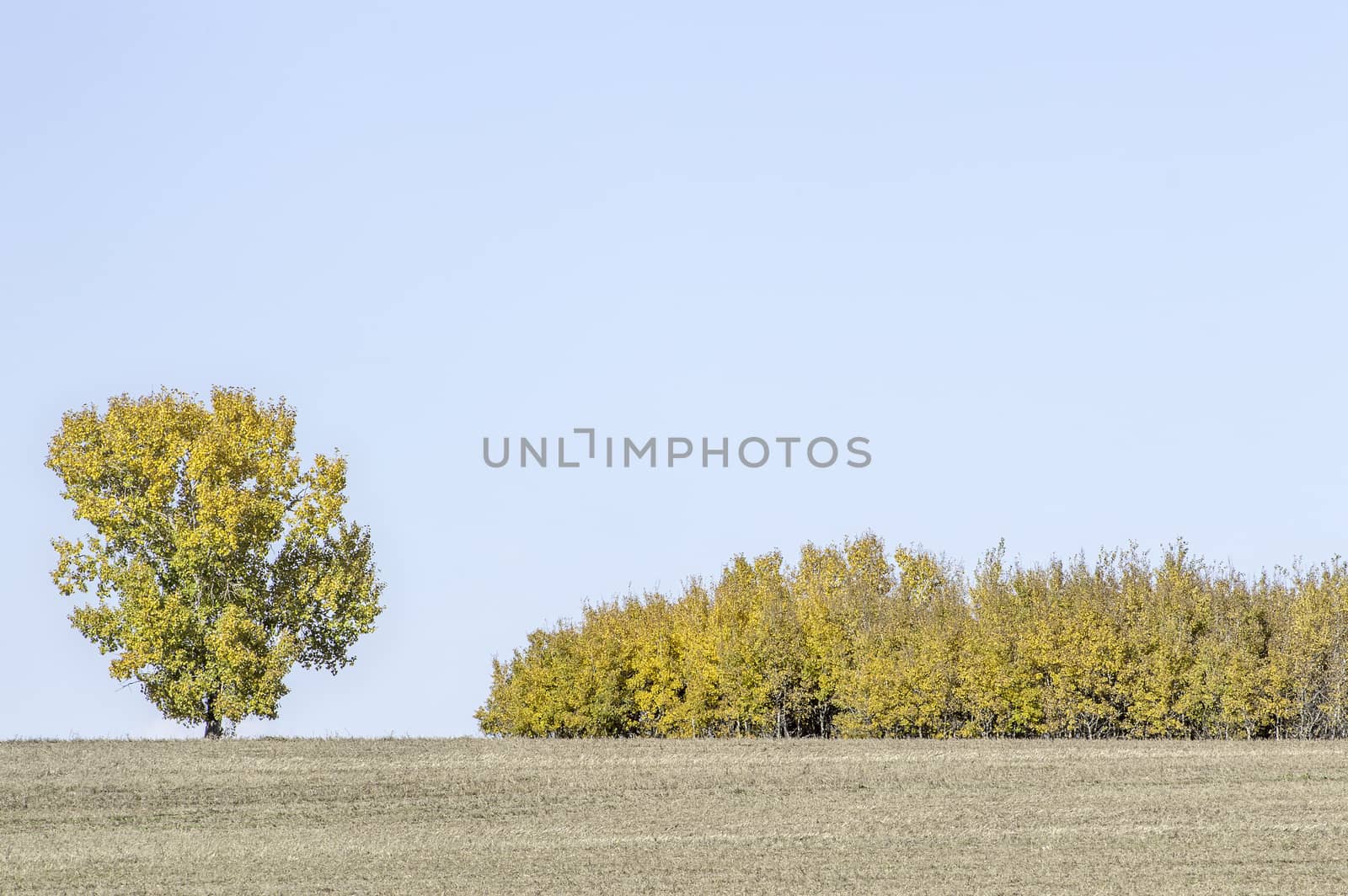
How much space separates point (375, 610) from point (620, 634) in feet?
51.8

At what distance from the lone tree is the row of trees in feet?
49.1

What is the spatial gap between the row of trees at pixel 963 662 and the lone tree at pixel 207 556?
49.1ft

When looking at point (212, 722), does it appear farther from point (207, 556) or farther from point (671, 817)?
point (671, 817)

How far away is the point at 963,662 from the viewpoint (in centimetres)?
6191

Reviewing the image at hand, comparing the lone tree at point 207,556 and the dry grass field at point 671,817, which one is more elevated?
the lone tree at point 207,556

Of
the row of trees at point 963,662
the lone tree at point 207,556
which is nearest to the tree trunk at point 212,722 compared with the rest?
the lone tree at point 207,556

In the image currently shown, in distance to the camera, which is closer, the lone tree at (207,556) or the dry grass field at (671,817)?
the dry grass field at (671,817)

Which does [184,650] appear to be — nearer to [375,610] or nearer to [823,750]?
[375,610]

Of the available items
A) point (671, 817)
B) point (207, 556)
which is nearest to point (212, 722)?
point (207, 556)

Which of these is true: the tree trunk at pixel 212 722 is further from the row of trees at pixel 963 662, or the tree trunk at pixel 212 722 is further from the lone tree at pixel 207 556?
the row of trees at pixel 963 662

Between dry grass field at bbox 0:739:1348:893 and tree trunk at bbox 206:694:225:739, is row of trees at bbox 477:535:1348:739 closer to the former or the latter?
dry grass field at bbox 0:739:1348:893

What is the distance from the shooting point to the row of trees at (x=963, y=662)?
201 feet

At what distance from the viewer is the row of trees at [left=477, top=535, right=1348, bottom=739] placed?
6128 centimetres

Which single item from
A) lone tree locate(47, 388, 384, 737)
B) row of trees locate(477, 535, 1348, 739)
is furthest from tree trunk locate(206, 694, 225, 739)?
row of trees locate(477, 535, 1348, 739)
